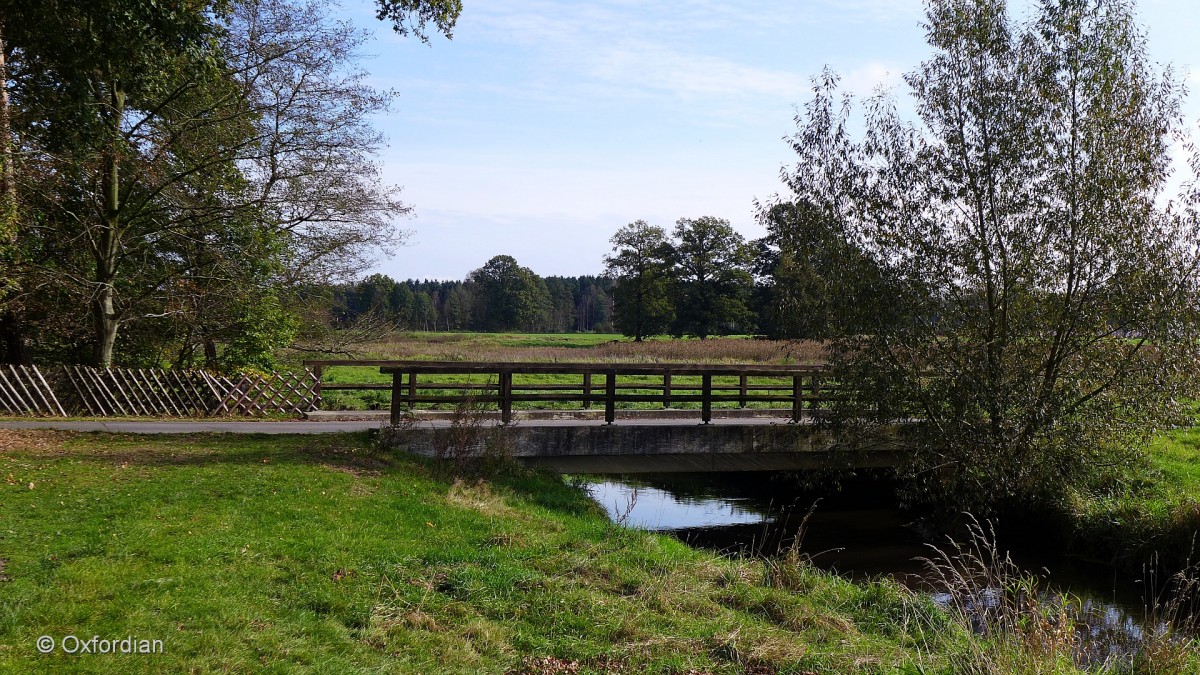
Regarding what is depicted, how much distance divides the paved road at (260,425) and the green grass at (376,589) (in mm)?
4539

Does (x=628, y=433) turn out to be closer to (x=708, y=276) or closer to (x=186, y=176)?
(x=186, y=176)

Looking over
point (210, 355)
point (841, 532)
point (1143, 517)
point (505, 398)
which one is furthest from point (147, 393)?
point (1143, 517)

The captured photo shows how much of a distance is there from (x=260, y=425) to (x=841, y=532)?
11.5m

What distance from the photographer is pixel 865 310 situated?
42.3 ft

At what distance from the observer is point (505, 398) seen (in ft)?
51.0

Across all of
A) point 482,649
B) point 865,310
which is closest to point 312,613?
point 482,649

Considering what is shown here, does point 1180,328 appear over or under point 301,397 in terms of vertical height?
over

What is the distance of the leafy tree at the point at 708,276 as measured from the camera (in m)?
66.9

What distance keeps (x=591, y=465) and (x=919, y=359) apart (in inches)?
241

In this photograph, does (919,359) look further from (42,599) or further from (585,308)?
(585,308)

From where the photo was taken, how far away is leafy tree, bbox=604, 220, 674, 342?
224 ft

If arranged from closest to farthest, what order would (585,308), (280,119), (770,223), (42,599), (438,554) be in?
(42,599) < (438,554) < (770,223) < (280,119) < (585,308)

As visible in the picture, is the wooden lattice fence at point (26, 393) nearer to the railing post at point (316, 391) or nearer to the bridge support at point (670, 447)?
the railing post at point (316, 391)

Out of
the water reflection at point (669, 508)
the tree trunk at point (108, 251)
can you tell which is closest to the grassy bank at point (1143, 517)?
the water reflection at point (669, 508)
